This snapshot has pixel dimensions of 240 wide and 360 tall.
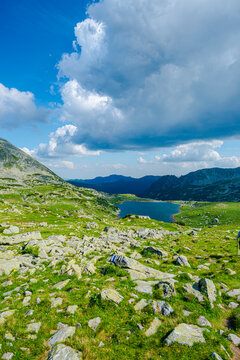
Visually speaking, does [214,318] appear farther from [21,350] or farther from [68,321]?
[21,350]

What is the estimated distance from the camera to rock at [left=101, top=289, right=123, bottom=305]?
12469 mm

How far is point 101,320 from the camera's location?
10.7 metres

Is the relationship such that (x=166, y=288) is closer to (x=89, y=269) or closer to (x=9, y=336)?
(x=89, y=269)

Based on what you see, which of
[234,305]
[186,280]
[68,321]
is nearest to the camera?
[68,321]

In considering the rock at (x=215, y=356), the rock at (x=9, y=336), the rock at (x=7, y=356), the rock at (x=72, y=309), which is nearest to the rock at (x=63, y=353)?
the rock at (x=7, y=356)

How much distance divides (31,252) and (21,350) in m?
16.4

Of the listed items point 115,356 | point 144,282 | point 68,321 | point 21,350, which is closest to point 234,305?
point 144,282

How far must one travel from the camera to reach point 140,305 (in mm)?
12336

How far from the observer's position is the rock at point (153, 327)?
10.1 m

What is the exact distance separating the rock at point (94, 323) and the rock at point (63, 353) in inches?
75.7

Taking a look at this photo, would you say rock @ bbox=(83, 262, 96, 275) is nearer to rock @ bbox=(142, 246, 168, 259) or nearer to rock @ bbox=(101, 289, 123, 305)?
rock @ bbox=(101, 289, 123, 305)

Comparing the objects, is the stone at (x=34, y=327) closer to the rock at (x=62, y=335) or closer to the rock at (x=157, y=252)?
the rock at (x=62, y=335)

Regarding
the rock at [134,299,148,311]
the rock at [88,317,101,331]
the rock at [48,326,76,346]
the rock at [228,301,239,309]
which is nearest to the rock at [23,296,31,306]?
the rock at [48,326,76,346]

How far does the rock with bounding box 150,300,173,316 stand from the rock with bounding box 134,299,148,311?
0.53 metres
